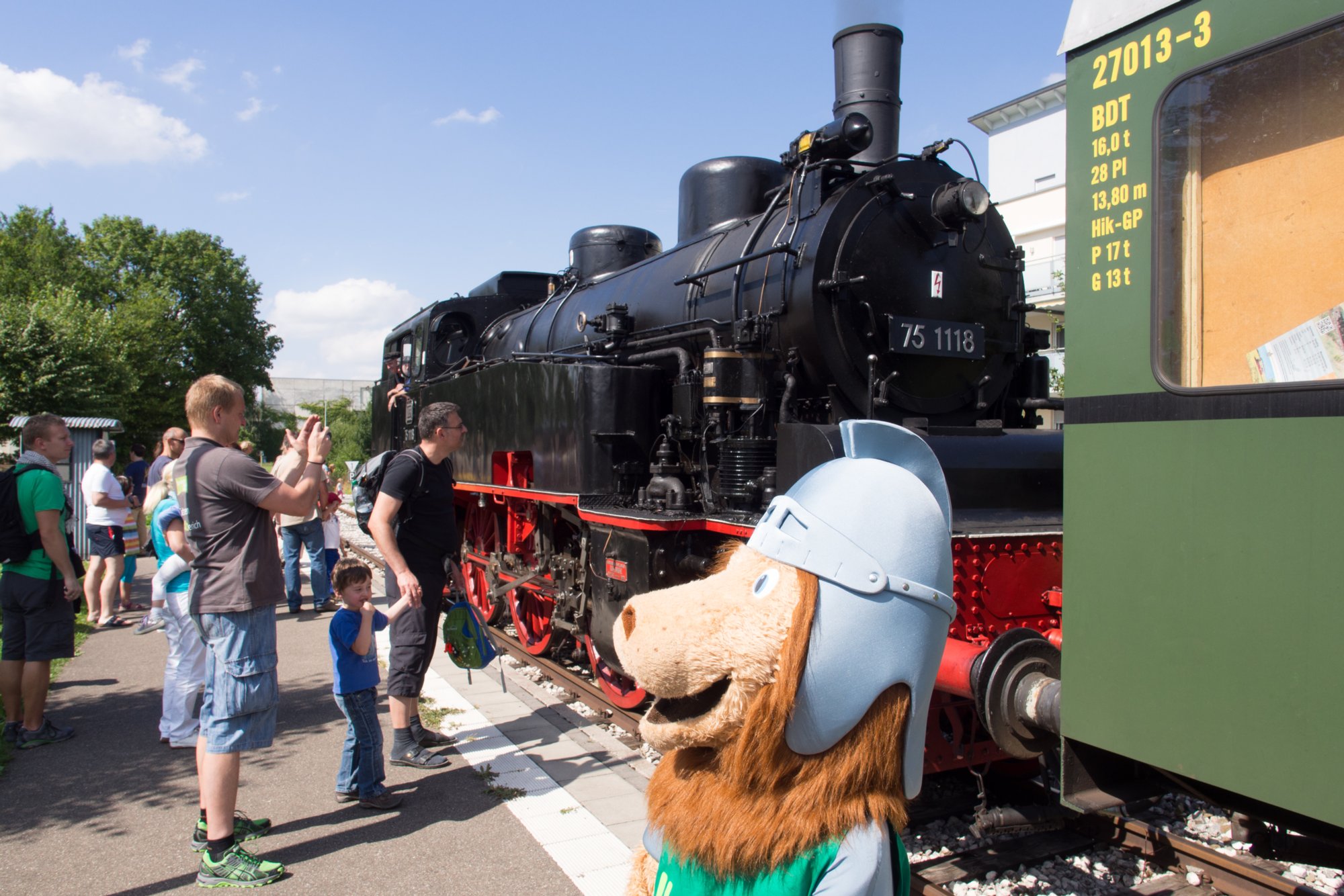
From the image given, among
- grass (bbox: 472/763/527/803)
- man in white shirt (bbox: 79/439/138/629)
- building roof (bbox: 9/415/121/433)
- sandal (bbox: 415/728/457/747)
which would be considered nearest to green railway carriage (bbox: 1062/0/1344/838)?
grass (bbox: 472/763/527/803)

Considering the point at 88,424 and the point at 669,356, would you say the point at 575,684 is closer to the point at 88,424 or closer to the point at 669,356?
the point at 669,356

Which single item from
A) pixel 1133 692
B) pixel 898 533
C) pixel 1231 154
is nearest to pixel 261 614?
pixel 898 533

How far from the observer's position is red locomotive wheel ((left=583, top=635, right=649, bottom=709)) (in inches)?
189

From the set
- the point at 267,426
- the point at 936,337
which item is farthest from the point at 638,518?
the point at 267,426

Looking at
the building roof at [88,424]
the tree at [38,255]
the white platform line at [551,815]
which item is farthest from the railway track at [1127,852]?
the tree at [38,255]

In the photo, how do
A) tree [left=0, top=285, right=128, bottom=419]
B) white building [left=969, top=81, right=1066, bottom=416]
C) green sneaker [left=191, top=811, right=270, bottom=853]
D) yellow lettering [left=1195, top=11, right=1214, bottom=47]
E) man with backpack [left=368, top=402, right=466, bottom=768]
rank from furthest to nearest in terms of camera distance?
white building [left=969, top=81, right=1066, bottom=416], tree [left=0, top=285, right=128, bottom=419], man with backpack [left=368, top=402, right=466, bottom=768], green sneaker [left=191, top=811, right=270, bottom=853], yellow lettering [left=1195, top=11, right=1214, bottom=47]

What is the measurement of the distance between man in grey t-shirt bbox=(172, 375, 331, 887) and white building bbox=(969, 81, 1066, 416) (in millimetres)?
23929

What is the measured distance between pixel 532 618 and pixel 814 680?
5437 millimetres

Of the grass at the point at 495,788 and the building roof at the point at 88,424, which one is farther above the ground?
the building roof at the point at 88,424

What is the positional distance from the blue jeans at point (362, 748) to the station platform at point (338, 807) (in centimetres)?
11

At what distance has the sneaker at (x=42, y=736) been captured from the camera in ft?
15.2

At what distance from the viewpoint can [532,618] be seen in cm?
659

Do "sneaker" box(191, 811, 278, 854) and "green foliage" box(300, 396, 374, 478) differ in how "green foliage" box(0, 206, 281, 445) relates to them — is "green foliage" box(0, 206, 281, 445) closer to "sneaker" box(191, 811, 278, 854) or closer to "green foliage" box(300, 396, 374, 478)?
"green foliage" box(300, 396, 374, 478)

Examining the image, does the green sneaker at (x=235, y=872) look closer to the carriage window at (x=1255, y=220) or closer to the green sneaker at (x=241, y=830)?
the green sneaker at (x=241, y=830)
